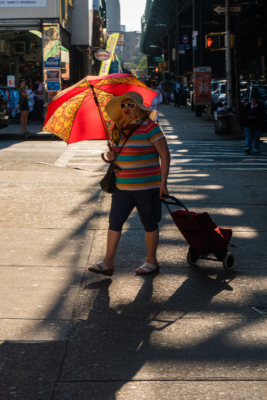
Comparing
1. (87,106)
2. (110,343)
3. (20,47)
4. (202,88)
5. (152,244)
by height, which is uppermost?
(20,47)

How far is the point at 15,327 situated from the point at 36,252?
203 centimetres

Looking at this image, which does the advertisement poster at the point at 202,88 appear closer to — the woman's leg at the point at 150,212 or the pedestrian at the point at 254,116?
the pedestrian at the point at 254,116

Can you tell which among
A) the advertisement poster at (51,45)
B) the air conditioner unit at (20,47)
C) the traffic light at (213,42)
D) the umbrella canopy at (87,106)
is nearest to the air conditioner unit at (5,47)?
the air conditioner unit at (20,47)

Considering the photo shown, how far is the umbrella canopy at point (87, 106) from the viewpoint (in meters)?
5.50

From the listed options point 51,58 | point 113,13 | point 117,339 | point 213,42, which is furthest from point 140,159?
point 113,13

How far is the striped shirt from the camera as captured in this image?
5.12 m

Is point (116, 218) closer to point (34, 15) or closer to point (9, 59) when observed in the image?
point (34, 15)

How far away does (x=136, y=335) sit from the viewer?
4.05 meters

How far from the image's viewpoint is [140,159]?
5180mm

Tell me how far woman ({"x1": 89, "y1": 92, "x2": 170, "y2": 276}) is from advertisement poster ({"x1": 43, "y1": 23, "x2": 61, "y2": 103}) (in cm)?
2084

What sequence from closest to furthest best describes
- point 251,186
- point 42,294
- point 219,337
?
point 219,337, point 42,294, point 251,186

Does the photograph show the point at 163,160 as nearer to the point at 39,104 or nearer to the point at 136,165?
the point at 136,165

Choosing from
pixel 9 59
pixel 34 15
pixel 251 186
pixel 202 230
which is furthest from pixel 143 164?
pixel 9 59

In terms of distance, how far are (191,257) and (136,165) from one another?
1.18 m
